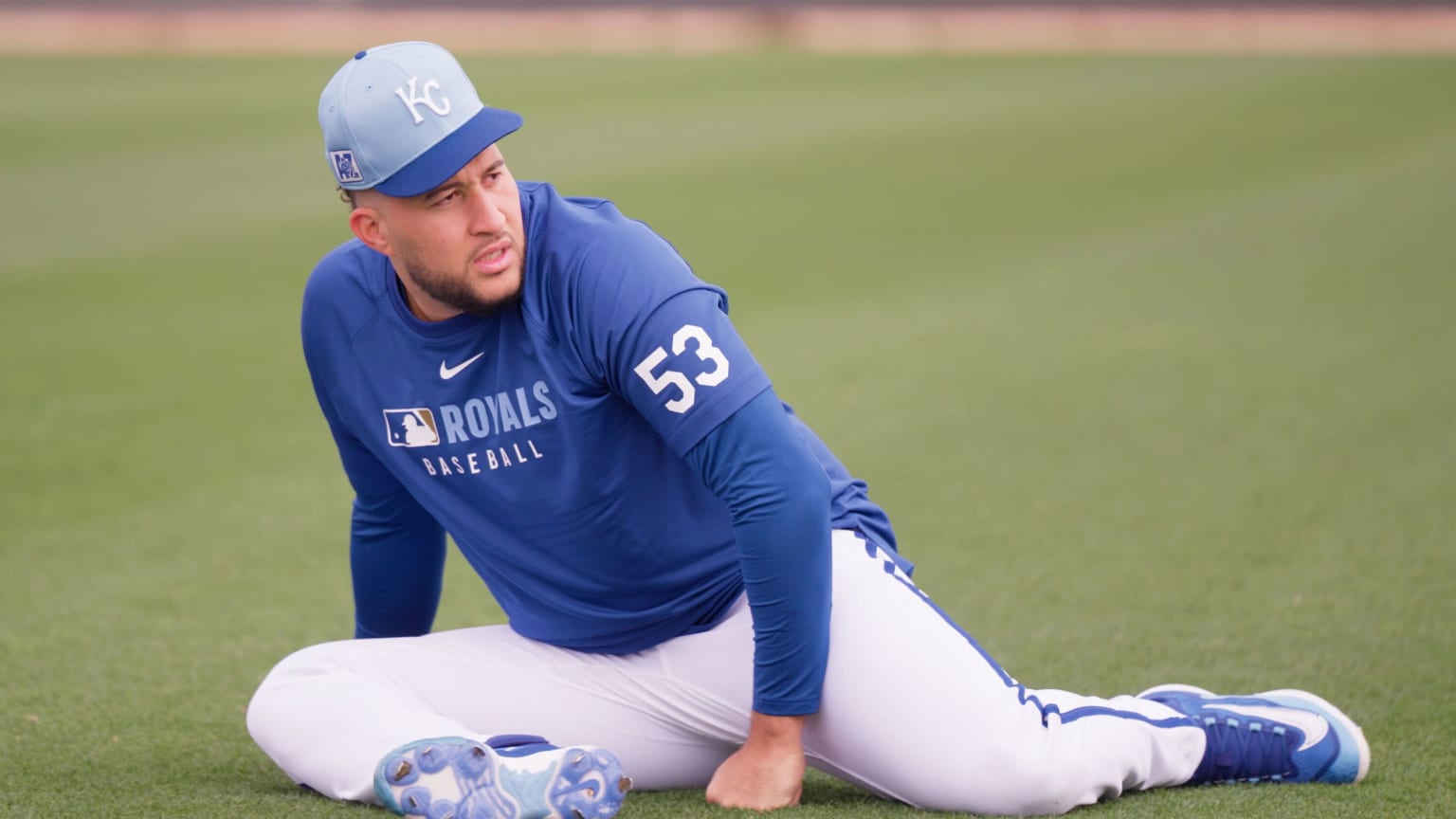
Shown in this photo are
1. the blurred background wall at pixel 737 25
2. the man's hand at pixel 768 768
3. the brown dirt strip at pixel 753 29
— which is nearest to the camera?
the man's hand at pixel 768 768

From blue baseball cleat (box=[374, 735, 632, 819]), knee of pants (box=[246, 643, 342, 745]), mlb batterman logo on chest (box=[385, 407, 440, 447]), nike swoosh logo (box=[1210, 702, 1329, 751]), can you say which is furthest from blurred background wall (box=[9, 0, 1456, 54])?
blue baseball cleat (box=[374, 735, 632, 819])

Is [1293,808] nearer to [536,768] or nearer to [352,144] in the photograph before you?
[536,768]

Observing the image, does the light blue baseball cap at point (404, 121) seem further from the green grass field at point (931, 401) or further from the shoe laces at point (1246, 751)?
the shoe laces at point (1246, 751)

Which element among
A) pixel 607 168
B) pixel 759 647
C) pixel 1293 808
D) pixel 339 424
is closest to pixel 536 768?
pixel 759 647

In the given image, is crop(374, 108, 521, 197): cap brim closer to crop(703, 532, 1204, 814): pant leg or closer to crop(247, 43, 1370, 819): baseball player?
crop(247, 43, 1370, 819): baseball player

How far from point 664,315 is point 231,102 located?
739 inches

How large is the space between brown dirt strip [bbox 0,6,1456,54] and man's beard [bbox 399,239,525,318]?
26.9 m

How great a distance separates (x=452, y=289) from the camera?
2889mm

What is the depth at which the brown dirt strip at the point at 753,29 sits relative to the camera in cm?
3020

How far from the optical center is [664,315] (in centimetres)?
275

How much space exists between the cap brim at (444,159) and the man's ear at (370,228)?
109 mm

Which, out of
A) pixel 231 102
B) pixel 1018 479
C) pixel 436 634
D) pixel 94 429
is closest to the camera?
pixel 436 634

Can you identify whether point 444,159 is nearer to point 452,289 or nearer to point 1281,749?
point 452,289

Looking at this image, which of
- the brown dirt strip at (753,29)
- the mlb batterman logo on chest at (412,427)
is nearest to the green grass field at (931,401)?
the mlb batterman logo on chest at (412,427)
